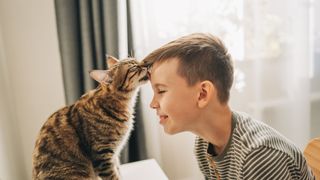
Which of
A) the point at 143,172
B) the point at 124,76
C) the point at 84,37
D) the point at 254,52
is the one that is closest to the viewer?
the point at 124,76

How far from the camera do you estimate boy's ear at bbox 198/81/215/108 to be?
835 mm

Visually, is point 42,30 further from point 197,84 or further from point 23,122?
point 197,84

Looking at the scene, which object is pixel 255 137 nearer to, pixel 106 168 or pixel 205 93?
pixel 205 93

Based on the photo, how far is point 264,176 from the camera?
2.40ft

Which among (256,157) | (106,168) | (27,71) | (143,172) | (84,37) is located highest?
(84,37)

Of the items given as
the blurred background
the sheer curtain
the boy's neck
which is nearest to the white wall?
the blurred background

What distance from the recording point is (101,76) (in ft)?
3.24

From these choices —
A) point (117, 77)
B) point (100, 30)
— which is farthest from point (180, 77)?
point (100, 30)

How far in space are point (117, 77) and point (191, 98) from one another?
0.82 feet

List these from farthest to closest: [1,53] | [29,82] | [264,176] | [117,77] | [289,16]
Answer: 1. [289,16]
2. [29,82]
3. [1,53]
4. [117,77]
5. [264,176]

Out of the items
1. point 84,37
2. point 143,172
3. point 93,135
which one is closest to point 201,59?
point 93,135

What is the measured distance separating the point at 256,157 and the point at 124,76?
1.42ft

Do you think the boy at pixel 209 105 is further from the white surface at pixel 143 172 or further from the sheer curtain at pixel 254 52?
the sheer curtain at pixel 254 52

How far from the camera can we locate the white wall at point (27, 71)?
146 centimetres
